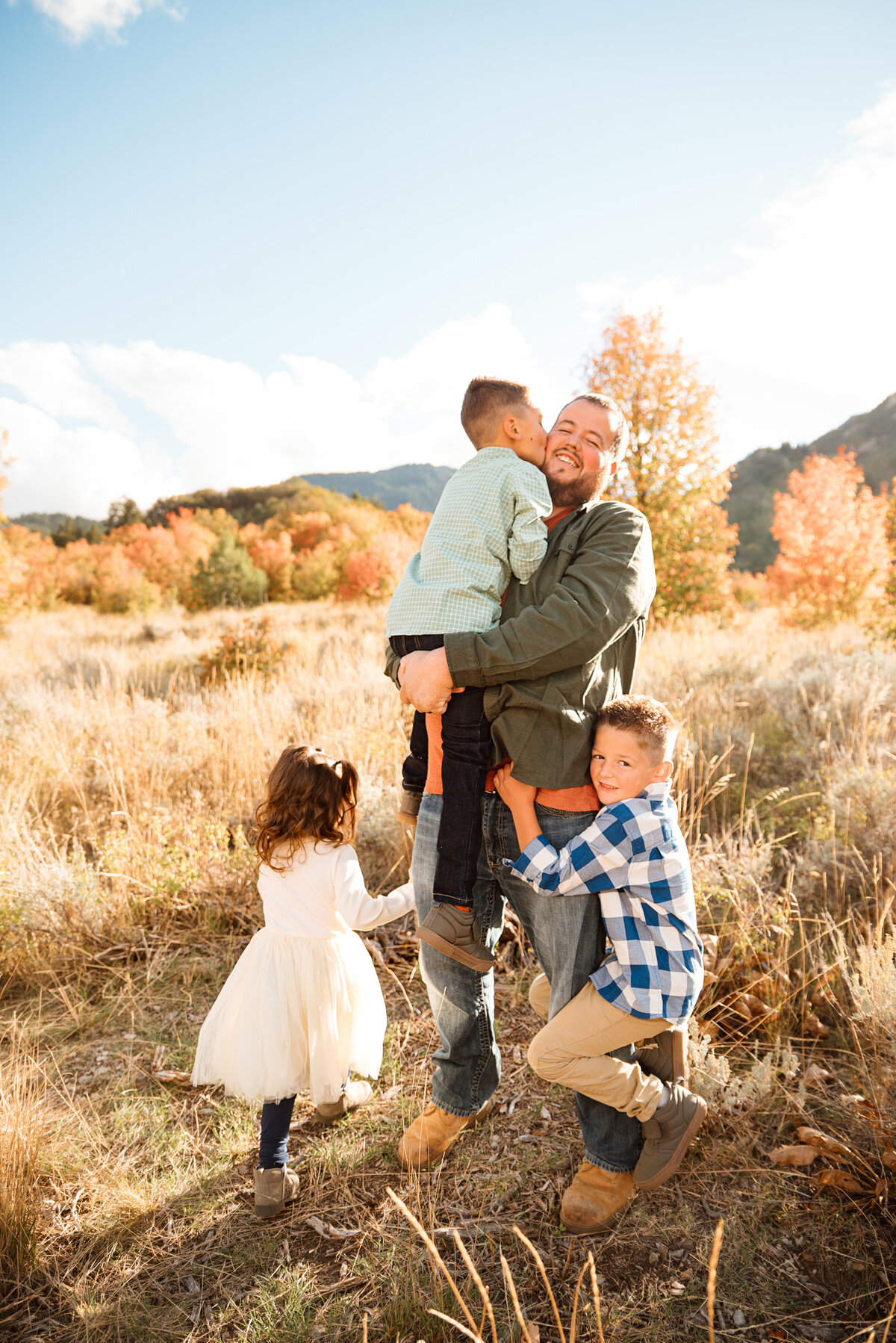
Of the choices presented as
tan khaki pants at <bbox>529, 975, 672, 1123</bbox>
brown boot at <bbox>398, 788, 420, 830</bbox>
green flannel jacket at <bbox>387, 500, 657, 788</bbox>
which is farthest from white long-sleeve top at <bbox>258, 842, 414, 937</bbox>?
green flannel jacket at <bbox>387, 500, 657, 788</bbox>

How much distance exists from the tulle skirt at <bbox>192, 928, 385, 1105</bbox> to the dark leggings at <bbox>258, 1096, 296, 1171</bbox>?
0.04m

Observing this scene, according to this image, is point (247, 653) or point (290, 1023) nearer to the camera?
point (290, 1023)

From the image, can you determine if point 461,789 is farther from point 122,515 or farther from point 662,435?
point 122,515

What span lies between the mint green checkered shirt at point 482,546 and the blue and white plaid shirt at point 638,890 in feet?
1.97

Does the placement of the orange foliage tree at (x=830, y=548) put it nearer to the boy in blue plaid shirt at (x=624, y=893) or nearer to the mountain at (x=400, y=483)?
the boy in blue plaid shirt at (x=624, y=893)

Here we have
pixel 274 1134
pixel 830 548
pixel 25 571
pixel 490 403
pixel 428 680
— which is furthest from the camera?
pixel 25 571

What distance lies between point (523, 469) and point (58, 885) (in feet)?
9.89

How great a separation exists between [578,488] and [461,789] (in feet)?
2.85

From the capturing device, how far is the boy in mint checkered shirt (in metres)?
1.82

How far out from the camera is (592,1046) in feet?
5.79

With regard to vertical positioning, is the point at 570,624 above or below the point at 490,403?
below

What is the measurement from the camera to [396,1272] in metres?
1.81

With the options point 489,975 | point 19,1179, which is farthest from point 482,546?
point 19,1179

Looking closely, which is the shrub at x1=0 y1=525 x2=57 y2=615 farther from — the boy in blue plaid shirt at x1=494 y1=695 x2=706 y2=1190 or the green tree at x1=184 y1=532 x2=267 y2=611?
the boy in blue plaid shirt at x1=494 y1=695 x2=706 y2=1190
